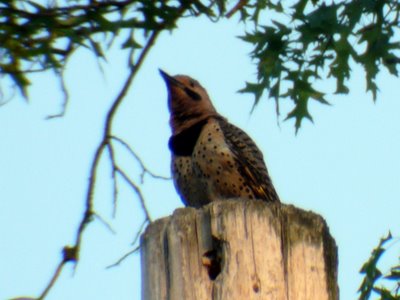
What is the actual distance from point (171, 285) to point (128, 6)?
10.4 ft

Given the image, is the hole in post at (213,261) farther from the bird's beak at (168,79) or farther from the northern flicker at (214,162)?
the bird's beak at (168,79)

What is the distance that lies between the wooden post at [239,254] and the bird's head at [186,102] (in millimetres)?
3562

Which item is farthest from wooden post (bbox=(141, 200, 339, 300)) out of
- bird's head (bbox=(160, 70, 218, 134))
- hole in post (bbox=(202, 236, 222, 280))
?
bird's head (bbox=(160, 70, 218, 134))

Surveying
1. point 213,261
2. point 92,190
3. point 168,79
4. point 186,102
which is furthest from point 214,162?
point 213,261

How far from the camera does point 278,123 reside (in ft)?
26.8

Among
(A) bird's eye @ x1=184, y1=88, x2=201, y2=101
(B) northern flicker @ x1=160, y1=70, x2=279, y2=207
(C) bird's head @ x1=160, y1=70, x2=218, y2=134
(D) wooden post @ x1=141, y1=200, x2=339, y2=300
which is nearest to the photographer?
(D) wooden post @ x1=141, y1=200, x2=339, y2=300

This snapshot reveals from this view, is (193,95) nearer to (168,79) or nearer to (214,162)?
(168,79)

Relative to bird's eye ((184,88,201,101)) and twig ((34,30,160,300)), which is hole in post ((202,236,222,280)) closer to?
twig ((34,30,160,300))

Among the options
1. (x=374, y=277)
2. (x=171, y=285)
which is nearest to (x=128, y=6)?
(x=374, y=277)

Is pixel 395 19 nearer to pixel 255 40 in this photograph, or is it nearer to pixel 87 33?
pixel 255 40

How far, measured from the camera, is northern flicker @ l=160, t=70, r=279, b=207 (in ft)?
24.5

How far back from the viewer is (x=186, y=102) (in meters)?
8.20

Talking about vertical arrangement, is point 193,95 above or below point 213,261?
above

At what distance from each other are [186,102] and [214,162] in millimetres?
832
